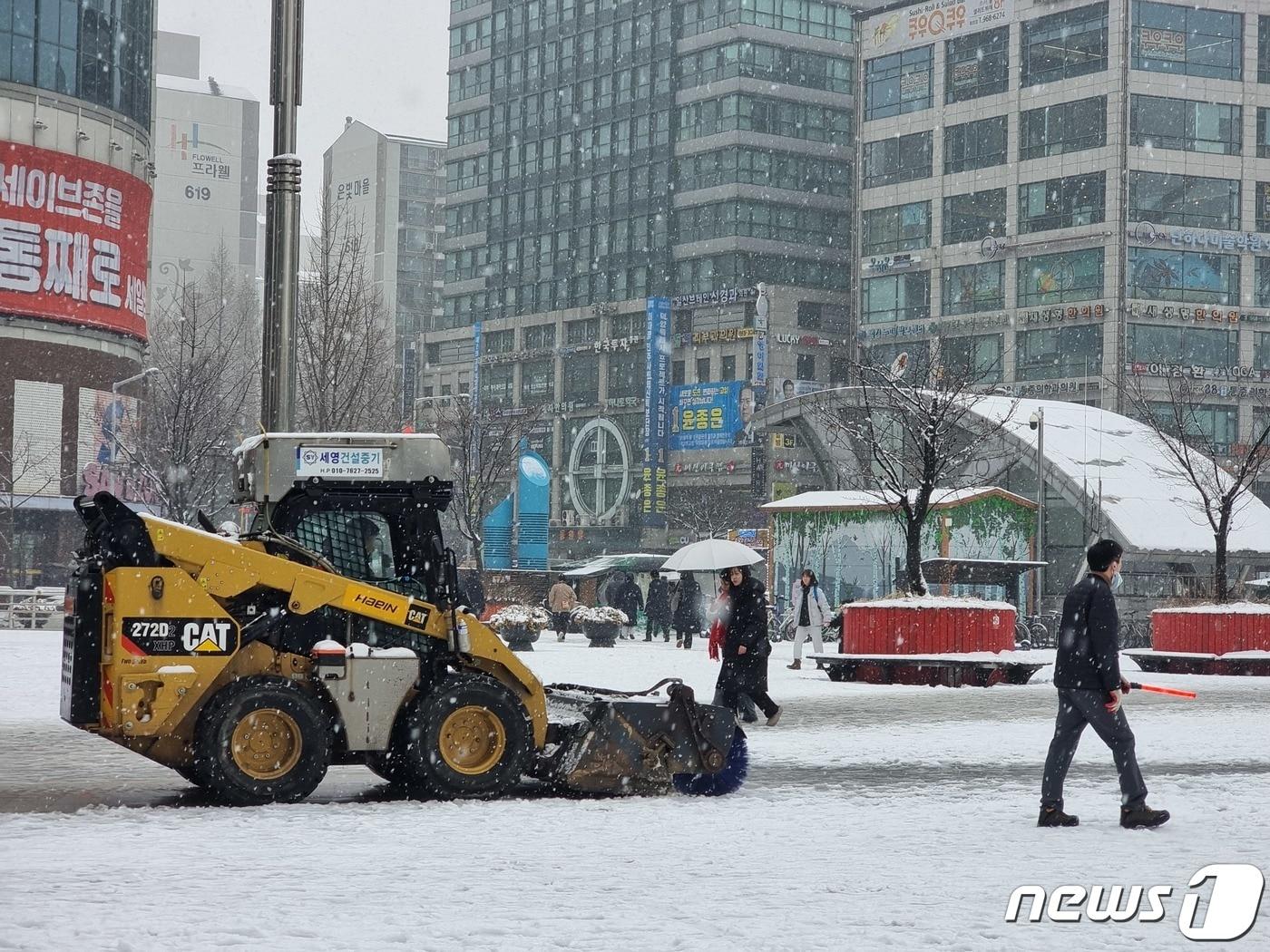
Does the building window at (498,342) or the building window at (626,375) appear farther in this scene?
the building window at (498,342)

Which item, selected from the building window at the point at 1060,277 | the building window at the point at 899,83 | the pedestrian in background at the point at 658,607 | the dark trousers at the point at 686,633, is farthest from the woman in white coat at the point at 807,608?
the building window at the point at 899,83

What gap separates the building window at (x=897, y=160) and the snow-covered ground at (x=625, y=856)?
66870mm

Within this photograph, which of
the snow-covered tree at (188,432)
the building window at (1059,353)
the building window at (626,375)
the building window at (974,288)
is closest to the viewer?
the snow-covered tree at (188,432)

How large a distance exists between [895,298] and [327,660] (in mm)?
70617

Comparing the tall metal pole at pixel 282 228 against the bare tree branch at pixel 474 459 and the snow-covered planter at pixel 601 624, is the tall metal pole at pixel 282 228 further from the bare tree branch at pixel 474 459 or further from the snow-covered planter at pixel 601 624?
the snow-covered planter at pixel 601 624

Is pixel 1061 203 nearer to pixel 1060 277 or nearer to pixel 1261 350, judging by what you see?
pixel 1060 277

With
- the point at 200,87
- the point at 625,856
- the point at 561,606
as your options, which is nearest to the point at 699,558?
the point at 561,606

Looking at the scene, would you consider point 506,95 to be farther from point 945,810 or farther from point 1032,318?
point 945,810

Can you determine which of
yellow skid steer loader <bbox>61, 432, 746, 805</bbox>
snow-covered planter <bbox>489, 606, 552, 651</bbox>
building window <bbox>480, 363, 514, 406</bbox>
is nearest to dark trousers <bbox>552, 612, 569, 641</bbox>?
snow-covered planter <bbox>489, 606, 552, 651</bbox>

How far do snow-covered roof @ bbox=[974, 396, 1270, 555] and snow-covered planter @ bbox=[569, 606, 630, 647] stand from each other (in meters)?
14.6

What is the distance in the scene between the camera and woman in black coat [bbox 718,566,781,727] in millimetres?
15984

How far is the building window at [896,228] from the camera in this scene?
7894cm

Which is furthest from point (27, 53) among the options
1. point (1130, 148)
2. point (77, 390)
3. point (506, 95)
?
point (506, 95)

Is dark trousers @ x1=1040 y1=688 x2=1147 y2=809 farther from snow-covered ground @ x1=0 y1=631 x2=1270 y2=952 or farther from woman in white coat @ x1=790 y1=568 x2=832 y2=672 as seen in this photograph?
woman in white coat @ x1=790 y1=568 x2=832 y2=672
